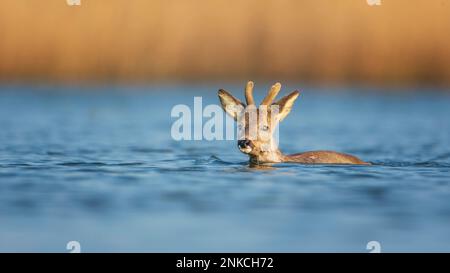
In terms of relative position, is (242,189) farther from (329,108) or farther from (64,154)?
(329,108)

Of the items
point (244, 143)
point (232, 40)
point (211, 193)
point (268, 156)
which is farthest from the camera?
point (232, 40)

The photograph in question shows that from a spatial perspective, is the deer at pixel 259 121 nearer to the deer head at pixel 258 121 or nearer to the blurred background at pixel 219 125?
the deer head at pixel 258 121

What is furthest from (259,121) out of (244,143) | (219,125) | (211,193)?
(219,125)

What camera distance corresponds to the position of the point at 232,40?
42.3 metres

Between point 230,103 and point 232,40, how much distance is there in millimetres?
27466

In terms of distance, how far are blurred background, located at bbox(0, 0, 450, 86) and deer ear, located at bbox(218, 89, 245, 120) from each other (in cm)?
2440

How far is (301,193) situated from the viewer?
1298cm

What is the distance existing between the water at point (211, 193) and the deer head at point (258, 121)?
36 centimetres

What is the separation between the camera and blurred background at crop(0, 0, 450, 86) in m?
38.9

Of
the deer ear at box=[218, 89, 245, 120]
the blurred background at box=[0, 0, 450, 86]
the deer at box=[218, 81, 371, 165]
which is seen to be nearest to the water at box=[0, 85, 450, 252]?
the deer at box=[218, 81, 371, 165]

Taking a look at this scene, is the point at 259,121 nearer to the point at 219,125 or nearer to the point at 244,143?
the point at 244,143

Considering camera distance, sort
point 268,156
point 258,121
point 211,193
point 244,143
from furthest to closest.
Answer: point 268,156 < point 258,121 < point 244,143 < point 211,193

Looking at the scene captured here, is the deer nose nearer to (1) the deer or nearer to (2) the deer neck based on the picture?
(1) the deer
